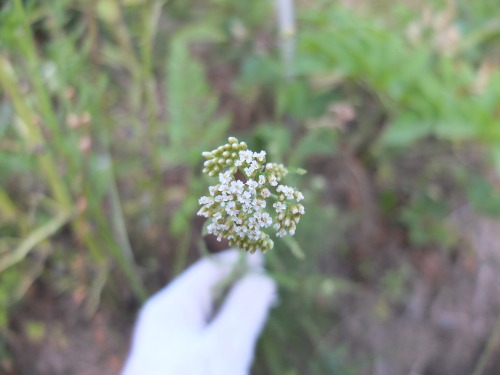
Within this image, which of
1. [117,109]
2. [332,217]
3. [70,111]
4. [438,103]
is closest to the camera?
[70,111]

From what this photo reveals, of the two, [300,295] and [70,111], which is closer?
[70,111]

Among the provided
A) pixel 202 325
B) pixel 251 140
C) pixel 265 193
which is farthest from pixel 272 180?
pixel 202 325

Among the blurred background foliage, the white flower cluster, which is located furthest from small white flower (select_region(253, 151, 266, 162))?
the blurred background foliage

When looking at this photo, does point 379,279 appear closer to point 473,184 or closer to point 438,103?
point 473,184

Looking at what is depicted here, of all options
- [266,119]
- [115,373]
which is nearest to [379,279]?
[266,119]

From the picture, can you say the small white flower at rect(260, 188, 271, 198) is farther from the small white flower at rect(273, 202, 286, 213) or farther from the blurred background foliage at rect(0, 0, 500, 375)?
the blurred background foliage at rect(0, 0, 500, 375)

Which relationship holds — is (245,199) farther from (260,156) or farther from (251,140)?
(251,140)

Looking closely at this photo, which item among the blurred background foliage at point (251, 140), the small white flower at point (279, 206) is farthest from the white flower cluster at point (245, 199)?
the blurred background foliage at point (251, 140)

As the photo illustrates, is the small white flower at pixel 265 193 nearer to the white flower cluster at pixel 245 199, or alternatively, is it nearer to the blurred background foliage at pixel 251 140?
the white flower cluster at pixel 245 199
